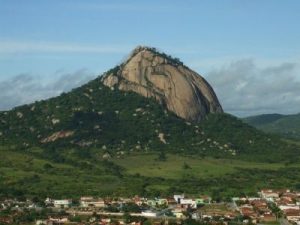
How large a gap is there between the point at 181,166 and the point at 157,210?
48102mm

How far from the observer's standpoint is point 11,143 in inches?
7830

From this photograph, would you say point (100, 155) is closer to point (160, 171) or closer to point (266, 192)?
point (160, 171)

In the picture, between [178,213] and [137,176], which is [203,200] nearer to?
[178,213]

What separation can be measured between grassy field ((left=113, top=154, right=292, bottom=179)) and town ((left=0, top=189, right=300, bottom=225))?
74.1 feet

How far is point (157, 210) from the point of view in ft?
426

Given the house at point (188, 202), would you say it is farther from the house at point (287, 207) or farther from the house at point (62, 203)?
the house at point (62, 203)

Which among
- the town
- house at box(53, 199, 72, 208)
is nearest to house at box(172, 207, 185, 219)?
the town

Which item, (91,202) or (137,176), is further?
(137,176)

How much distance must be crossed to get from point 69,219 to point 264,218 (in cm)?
3289

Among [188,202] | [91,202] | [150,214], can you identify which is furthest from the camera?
[188,202]

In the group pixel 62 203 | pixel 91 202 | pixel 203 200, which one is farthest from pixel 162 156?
pixel 62 203

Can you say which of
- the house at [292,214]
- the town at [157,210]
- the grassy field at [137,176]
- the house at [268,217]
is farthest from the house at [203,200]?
the house at [292,214]

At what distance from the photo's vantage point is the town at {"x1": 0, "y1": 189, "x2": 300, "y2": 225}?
4611 inches

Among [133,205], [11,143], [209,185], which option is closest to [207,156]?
[209,185]
